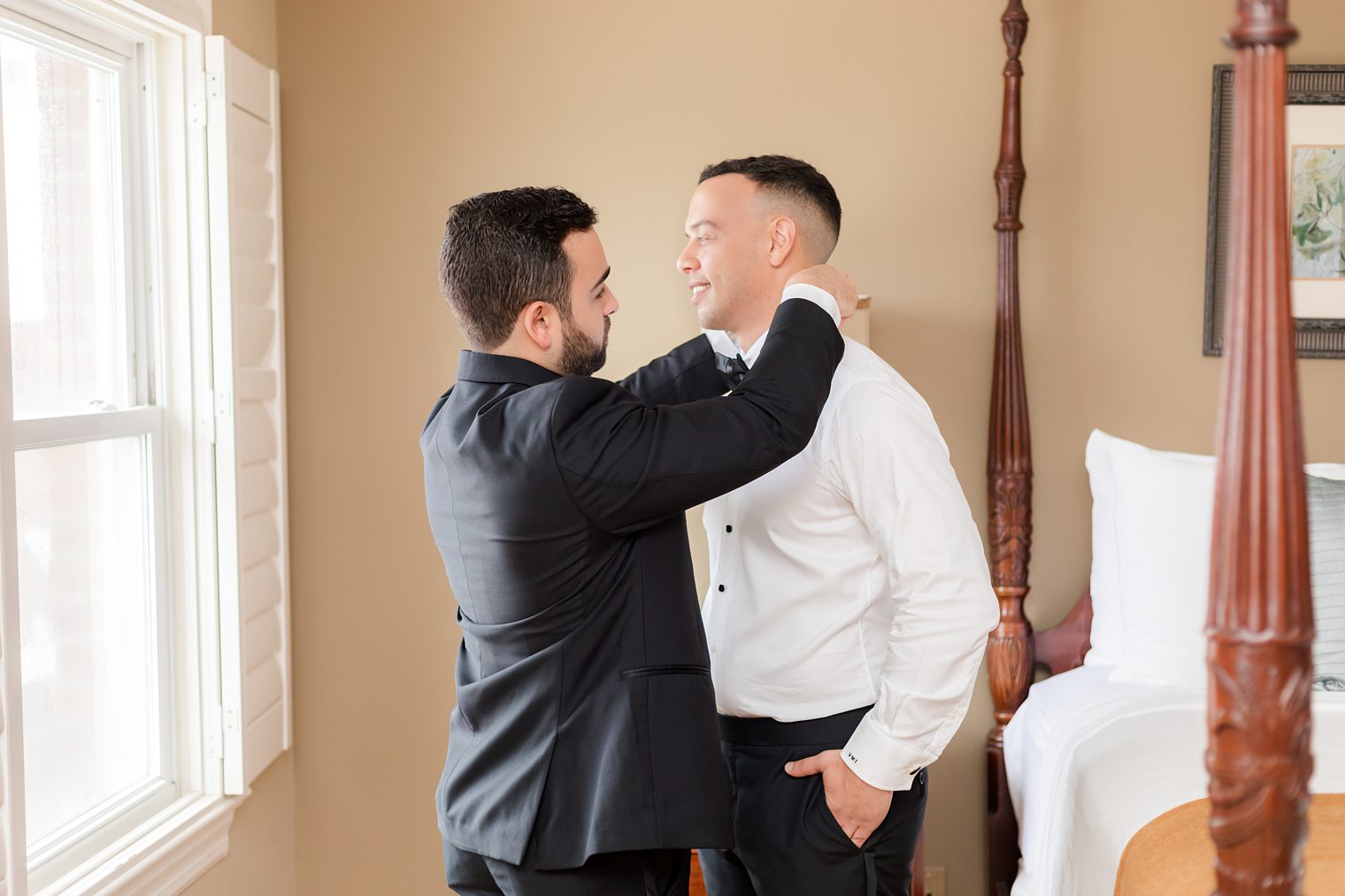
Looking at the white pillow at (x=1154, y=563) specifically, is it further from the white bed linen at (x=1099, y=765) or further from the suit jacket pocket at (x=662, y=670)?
the suit jacket pocket at (x=662, y=670)

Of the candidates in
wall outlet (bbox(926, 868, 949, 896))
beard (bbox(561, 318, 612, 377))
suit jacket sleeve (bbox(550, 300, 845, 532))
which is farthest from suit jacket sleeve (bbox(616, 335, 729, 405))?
wall outlet (bbox(926, 868, 949, 896))

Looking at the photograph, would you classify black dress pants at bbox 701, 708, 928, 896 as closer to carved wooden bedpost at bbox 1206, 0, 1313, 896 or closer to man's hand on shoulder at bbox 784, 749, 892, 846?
man's hand on shoulder at bbox 784, 749, 892, 846

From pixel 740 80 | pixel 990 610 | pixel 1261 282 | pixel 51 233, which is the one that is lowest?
pixel 990 610

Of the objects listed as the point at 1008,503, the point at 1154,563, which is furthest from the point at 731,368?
the point at 1154,563

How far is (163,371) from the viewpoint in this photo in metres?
2.49

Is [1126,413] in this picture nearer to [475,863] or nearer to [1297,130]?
[1297,130]

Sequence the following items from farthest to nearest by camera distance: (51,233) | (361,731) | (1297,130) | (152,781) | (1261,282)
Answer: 1. (361,731)
2. (1297,130)
3. (152,781)
4. (51,233)
5. (1261,282)

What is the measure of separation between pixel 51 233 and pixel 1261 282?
2.15 m

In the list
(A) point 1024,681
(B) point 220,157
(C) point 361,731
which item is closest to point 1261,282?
(A) point 1024,681

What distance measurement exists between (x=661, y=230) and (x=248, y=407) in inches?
43.9

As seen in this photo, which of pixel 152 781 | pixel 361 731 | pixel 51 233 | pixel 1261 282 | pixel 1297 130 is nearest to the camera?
pixel 1261 282

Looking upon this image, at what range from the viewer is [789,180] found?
1.82 meters

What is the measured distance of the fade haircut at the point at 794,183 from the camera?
71.6 inches

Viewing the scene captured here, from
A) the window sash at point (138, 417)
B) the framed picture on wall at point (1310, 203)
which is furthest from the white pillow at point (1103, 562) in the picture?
the window sash at point (138, 417)
